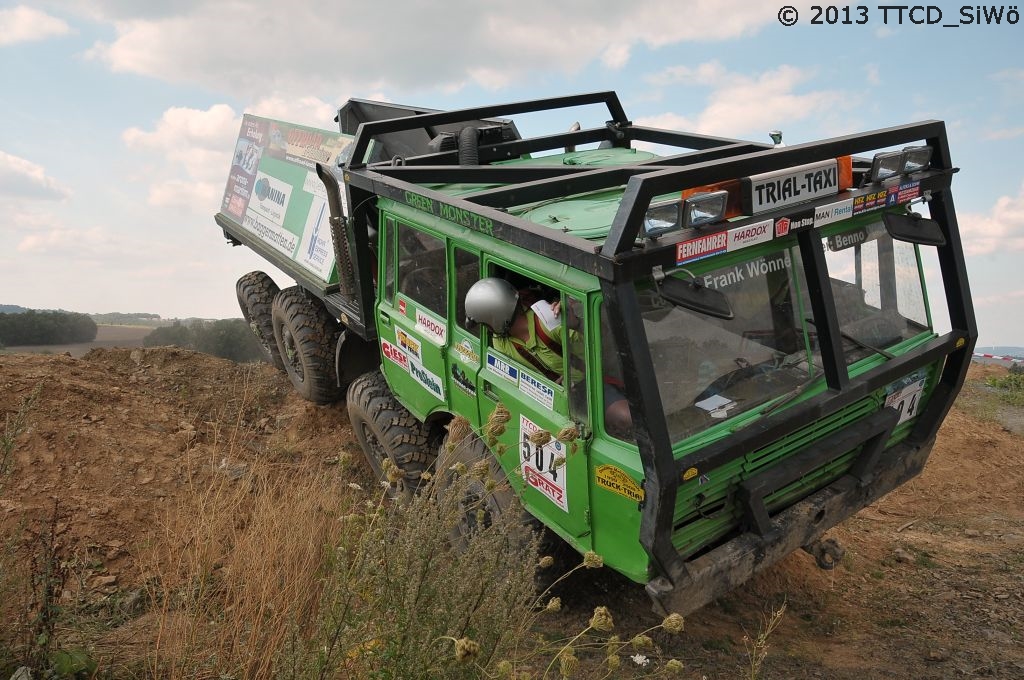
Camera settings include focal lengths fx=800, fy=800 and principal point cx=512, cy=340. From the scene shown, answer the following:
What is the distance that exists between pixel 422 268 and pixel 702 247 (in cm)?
215

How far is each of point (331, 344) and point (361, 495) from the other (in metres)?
2.04

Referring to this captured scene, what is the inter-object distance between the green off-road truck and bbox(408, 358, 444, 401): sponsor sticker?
21 mm

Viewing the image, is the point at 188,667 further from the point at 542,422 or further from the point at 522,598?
the point at 542,422

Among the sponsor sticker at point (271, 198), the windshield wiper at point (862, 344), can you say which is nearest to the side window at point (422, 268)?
the windshield wiper at point (862, 344)

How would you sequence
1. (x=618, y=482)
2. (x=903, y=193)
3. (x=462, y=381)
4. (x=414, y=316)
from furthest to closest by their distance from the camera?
1. (x=414, y=316)
2. (x=462, y=381)
3. (x=903, y=193)
4. (x=618, y=482)

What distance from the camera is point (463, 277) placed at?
15.1 ft

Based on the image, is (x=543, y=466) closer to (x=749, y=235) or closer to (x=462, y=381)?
(x=462, y=381)

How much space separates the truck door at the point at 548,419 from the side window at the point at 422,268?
0.62 metres

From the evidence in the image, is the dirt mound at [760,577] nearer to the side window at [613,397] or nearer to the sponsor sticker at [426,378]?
the sponsor sticker at [426,378]

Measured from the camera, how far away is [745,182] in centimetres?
366

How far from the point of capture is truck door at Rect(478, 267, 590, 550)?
3.79 m

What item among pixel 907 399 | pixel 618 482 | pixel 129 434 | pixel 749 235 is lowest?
pixel 129 434

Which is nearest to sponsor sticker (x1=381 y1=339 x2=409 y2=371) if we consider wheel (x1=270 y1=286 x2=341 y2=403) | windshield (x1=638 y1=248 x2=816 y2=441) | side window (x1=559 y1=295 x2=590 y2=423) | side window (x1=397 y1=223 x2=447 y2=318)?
side window (x1=397 y1=223 x2=447 y2=318)

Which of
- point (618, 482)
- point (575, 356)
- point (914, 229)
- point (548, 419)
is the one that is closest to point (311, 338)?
point (548, 419)
